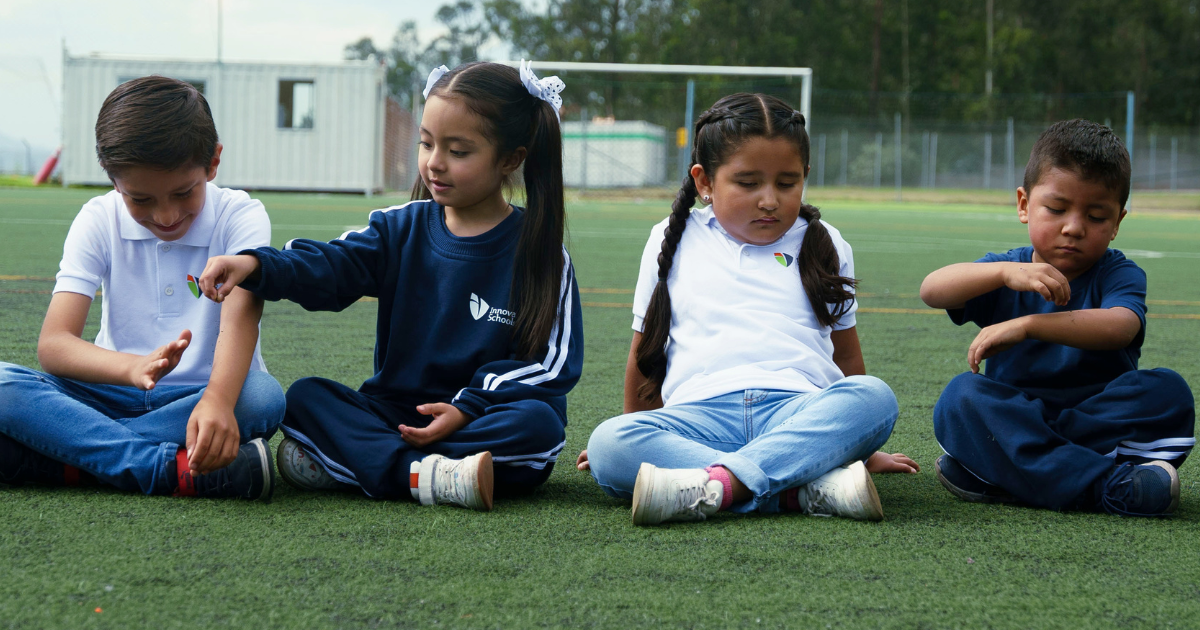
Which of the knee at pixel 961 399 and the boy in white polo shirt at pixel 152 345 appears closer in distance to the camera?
the boy in white polo shirt at pixel 152 345

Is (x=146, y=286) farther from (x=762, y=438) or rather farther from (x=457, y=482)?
(x=762, y=438)

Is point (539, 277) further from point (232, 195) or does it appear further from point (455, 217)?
point (232, 195)

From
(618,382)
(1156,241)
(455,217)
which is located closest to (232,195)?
(455,217)

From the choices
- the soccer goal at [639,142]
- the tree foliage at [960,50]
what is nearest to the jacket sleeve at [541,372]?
the soccer goal at [639,142]

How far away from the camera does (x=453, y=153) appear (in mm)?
2051

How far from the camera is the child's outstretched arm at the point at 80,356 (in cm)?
178

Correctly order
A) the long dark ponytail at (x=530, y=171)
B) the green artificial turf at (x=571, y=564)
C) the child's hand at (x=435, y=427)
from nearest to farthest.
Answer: the green artificial turf at (x=571, y=564), the child's hand at (x=435, y=427), the long dark ponytail at (x=530, y=171)

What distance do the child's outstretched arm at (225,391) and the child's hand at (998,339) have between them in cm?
125

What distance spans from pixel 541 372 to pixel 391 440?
0.99ft

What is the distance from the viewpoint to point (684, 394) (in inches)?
83.1

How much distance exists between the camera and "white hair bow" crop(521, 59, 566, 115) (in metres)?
2.11

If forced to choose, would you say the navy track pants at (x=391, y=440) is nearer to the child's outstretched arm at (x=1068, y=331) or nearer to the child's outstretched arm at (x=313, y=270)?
the child's outstretched arm at (x=313, y=270)

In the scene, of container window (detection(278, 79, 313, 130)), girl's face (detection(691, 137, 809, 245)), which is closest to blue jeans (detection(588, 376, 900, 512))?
girl's face (detection(691, 137, 809, 245))

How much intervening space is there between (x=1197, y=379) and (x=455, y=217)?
243cm
